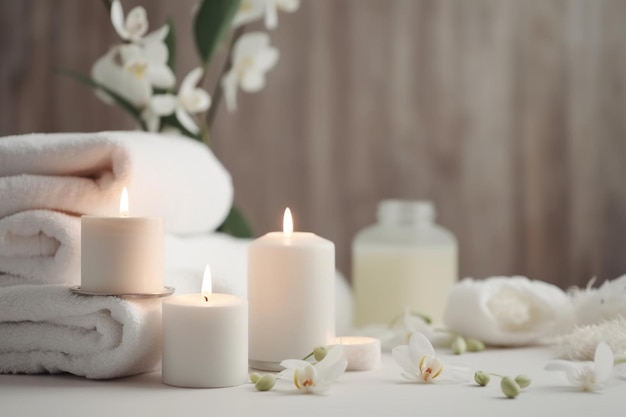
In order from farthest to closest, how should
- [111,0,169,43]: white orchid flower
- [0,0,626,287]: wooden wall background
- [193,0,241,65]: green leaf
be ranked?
1. [0,0,626,287]: wooden wall background
2. [193,0,241,65]: green leaf
3. [111,0,169,43]: white orchid flower

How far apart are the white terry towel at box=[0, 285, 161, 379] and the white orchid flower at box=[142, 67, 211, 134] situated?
49 centimetres

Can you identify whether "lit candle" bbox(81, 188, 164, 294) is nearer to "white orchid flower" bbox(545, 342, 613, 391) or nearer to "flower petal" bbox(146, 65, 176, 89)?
"white orchid flower" bbox(545, 342, 613, 391)

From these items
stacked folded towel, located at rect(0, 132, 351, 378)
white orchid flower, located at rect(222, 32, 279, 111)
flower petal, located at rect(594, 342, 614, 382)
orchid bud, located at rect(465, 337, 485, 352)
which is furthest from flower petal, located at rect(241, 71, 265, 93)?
flower petal, located at rect(594, 342, 614, 382)

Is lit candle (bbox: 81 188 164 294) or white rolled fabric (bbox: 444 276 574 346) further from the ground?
lit candle (bbox: 81 188 164 294)

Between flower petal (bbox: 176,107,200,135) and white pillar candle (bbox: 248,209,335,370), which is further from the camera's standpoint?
flower petal (bbox: 176,107,200,135)

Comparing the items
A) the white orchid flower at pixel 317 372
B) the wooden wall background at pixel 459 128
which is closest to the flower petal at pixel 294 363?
the white orchid flower at pixel 317 372

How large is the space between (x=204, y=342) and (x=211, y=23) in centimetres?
70

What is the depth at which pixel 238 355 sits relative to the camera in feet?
2.59

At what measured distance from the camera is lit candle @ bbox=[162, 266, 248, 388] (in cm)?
77

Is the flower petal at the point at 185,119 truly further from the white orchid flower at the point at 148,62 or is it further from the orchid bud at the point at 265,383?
the orchid bud at the point at 265,383

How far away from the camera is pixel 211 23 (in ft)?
4.44

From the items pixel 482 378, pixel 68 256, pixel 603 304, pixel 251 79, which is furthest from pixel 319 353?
pixel 251 79

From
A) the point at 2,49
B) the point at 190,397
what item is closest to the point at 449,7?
the point at 2,49

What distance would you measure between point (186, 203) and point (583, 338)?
45cm
